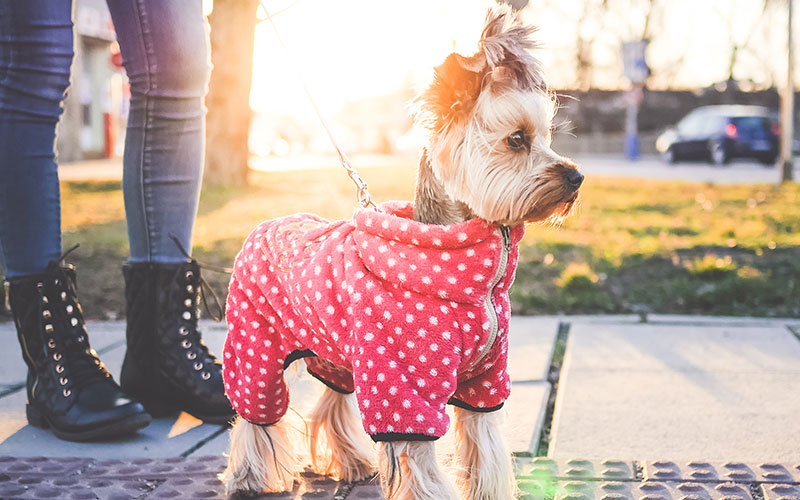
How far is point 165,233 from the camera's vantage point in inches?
113

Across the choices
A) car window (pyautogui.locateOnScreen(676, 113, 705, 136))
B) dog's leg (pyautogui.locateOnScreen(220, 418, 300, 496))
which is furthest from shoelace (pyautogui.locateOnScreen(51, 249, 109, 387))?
car window (pyautogui.locateOnScreen(676, 113, 705, 136))

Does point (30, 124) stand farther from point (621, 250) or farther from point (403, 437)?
point (621, 250)

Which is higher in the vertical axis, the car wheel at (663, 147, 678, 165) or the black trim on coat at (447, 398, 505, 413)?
the car wheel at (663, 147, 678, 165)

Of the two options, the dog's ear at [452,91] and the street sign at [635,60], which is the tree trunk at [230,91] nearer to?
the dog's ear at [452,91]

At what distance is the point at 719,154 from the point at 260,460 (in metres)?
22.1

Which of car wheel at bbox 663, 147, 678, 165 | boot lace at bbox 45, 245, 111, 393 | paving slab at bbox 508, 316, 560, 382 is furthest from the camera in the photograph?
car wheel at bbox 663, 147, 678, 165

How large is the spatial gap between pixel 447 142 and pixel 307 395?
1.38m

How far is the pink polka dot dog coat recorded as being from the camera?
1939 mm

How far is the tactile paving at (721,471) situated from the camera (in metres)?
2.21

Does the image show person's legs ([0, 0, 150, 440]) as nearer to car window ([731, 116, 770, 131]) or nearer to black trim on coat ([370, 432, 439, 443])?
black trim on coat ([370, 432, 439, 443])

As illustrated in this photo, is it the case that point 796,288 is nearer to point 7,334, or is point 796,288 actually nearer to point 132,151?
point 132,151

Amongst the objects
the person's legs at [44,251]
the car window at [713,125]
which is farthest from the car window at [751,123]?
the person's legs at [44,251]

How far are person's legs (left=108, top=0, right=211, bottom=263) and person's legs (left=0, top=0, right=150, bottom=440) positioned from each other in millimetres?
221

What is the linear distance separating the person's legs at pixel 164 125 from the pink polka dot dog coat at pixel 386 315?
661 mm
